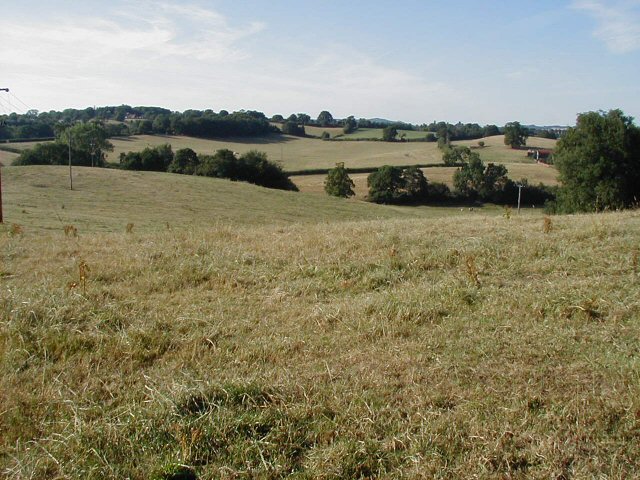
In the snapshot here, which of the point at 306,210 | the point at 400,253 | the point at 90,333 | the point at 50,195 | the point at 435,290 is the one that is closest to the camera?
the point at 90,333

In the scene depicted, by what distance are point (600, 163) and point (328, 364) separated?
33.3 metres

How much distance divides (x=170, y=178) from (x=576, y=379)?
51065 mm

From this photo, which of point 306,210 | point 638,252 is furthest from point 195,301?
point 306,210

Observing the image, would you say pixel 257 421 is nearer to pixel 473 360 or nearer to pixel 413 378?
pixel 413 378

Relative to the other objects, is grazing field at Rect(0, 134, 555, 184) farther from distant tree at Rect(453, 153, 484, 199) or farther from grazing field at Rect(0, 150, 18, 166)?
distant tree at Rect(453, 153, 484, 199)

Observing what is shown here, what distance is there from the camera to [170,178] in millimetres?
52188

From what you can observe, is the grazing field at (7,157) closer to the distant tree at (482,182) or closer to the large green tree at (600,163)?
the distant tree at (482,182)

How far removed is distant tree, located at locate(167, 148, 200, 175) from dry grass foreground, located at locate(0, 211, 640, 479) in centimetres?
6047

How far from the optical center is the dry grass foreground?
133 inches

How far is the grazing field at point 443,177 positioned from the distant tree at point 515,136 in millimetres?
16307

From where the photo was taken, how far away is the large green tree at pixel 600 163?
32.9 metres

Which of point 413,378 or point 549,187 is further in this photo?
point 549,187

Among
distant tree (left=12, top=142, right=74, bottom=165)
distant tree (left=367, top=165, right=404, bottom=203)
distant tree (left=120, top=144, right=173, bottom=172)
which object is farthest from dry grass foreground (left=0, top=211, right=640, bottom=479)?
distant tree (left=120, top=144, right=173, bottom=172)

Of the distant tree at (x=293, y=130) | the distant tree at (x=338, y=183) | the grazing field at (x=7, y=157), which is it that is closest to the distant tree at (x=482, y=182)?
the distant tree at (x=338, y=183)
